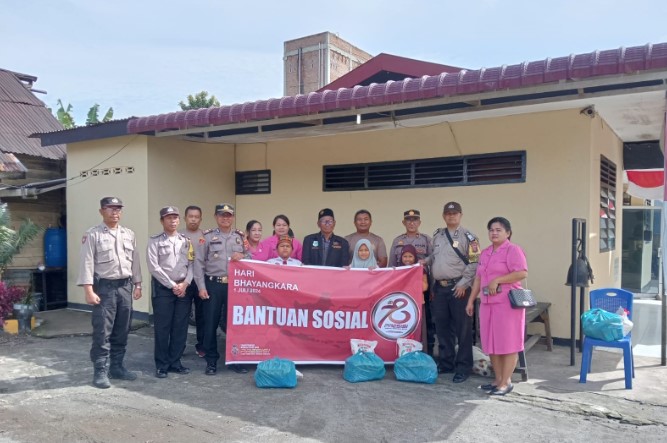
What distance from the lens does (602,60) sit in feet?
15.6

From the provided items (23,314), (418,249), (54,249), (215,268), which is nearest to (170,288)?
(215,268)

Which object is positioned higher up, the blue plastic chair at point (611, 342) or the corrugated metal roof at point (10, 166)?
the corrugated metal roof at point (10, 166)

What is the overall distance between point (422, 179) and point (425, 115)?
1.29 m

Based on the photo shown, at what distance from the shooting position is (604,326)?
5.05m

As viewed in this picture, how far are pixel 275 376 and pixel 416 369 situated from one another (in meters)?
1.37

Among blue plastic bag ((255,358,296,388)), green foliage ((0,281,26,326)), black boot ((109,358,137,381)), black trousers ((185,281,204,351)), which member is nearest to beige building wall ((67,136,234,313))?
green foliage ((0,281,26,326))

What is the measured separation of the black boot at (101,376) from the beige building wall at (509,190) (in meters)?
4.31

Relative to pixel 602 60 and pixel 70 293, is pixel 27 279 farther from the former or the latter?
pixel 602 60

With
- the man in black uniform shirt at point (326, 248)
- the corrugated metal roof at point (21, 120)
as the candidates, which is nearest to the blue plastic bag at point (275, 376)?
the man in black uniform shirt at point (326, 248)

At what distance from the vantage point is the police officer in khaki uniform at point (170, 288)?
545cm

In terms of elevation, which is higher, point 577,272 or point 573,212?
point 573,212

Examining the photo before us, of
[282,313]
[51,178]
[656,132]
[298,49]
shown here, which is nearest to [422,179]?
[282,313]

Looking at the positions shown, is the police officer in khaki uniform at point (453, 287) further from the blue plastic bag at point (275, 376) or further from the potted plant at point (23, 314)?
the potted plant at point (23, 314)

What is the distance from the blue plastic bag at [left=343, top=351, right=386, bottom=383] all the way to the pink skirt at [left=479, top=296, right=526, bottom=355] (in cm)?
108
